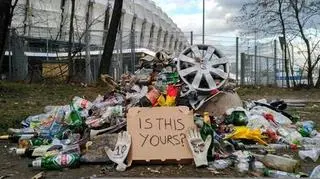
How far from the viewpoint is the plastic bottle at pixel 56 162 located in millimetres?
6293

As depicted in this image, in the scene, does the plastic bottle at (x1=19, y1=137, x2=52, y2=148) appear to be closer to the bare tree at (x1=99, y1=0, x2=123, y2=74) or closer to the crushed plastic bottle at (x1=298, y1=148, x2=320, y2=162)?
the crushed plastic bottle at (x1=298, y1=148, x2=320, y2=162)

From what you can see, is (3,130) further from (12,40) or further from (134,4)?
(134,4)

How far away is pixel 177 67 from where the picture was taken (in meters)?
8.70

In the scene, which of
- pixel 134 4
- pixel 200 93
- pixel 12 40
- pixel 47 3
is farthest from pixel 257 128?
pixel 134 4

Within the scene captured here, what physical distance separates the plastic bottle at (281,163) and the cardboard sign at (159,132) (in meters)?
0.86

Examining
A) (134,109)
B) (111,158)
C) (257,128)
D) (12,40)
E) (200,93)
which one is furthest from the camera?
(12,40)

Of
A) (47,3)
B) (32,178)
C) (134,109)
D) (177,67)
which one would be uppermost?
(47,3)

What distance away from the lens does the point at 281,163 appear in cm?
613

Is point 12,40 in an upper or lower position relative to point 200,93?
upper

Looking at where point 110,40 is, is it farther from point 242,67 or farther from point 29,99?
point 242,67

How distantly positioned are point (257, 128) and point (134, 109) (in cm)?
183

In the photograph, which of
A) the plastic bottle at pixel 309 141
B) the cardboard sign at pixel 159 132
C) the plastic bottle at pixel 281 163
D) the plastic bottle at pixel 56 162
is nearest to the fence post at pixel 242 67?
the plastic bottle at pixel 309 141

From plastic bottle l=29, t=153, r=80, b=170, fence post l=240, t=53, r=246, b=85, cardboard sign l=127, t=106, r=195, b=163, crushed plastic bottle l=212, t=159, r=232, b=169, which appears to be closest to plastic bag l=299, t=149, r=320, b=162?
crushed plastic bottle l=212, t=159, r=232, b=169

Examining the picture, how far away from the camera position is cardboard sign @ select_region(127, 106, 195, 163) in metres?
6.45
